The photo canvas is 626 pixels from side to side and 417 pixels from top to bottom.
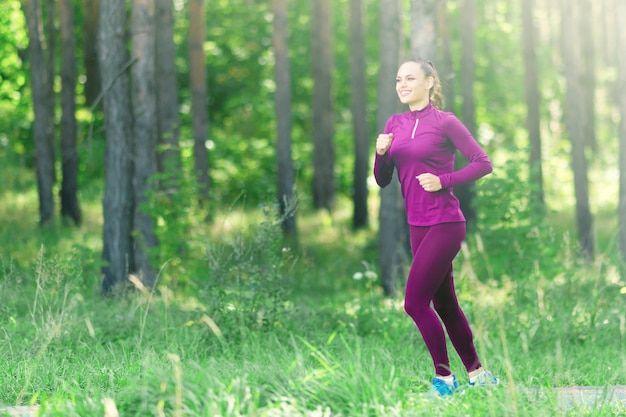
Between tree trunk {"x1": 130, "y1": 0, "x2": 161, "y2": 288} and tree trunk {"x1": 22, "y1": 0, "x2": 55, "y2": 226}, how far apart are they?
6.99m

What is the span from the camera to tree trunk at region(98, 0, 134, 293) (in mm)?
11805

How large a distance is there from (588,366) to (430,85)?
2.76m

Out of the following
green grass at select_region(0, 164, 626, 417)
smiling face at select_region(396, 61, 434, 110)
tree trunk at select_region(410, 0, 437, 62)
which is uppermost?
tree trunk at select_region(410, 0, 437, 62)

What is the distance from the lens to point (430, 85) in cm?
609

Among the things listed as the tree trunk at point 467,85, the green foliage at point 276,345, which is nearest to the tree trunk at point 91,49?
the tree trunk at point 467,85

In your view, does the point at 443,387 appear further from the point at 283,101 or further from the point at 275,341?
the point at 283,101

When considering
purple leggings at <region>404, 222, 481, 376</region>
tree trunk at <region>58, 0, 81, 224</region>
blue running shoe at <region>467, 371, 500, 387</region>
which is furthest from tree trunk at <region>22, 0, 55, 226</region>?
blue running shoe at <region>467, 371, 500, 387</region>

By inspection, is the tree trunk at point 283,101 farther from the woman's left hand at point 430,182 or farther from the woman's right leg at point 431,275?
the woman's left hand at point 430,182

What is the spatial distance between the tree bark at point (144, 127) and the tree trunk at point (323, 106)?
10.3 metres

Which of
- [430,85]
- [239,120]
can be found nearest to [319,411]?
[430,85]

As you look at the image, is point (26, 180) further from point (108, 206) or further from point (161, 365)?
point (161, 365)

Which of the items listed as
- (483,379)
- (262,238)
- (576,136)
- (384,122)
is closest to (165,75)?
(384,122)

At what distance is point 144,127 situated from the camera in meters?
12.4

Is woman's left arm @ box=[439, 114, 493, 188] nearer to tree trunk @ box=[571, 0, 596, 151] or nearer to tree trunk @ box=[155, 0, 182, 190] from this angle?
tree trunk @ box=[155, 0, 182, 190]
